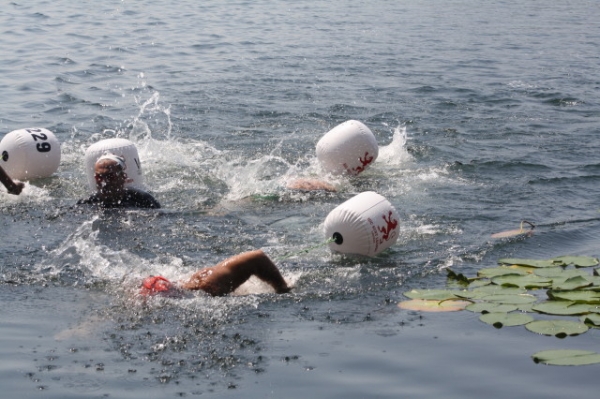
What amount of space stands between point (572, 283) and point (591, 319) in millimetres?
806

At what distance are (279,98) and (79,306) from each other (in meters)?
9.24

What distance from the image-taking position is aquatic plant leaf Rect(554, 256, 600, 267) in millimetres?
8679

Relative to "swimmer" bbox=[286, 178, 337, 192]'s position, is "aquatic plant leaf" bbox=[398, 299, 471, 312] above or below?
below

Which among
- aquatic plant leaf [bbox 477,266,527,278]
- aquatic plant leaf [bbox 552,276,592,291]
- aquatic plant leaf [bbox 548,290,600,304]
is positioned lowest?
aquatic plant leaf [bbox 477,266,527,278]

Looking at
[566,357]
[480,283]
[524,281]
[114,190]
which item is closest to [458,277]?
[480,283]

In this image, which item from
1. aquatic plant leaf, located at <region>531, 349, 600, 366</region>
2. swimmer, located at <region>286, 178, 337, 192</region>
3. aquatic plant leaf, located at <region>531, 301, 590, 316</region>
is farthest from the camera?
swimmer, located at <region>286, 178, 337, 192</region>

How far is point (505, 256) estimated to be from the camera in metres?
9.30

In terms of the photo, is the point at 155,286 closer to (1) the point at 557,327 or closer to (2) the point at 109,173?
(2) the point at 109,173

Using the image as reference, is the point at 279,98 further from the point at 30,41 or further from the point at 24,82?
the point at 30,41

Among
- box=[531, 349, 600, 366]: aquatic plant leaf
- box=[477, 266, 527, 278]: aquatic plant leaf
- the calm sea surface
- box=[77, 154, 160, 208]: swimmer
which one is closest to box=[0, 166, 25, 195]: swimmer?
the calm sea surface

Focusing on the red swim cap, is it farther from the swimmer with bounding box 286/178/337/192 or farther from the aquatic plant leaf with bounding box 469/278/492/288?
the swimmer with bounding box 286/178/337/192

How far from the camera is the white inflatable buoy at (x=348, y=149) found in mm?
12016

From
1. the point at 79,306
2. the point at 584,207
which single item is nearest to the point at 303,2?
the point at 584,207

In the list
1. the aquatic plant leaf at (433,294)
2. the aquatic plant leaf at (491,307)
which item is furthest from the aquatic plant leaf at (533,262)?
the aquatic plant leaf at (491,307)
